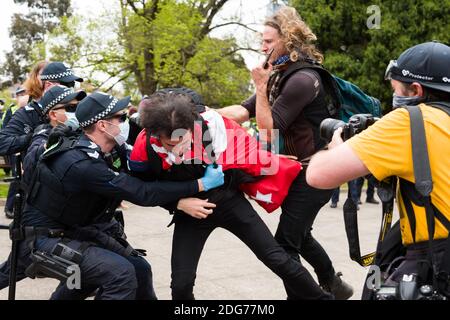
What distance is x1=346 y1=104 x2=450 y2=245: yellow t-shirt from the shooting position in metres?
2.09

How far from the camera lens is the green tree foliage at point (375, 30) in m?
21.0

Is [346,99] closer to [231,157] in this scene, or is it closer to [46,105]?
[231,157]

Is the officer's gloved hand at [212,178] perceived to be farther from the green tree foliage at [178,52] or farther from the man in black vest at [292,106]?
the green tree foliage at [178,52]

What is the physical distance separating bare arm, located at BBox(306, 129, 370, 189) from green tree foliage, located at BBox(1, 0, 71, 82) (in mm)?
49324

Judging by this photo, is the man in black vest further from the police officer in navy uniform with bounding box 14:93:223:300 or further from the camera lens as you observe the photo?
the camera lens

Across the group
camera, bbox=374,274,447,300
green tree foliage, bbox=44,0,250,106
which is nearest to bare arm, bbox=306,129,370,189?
camera, bbox=374,274,447,300

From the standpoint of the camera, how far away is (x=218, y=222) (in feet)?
11.1

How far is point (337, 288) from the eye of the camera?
4.16 meters

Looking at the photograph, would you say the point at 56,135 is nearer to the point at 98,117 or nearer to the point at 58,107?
the point at 98,117

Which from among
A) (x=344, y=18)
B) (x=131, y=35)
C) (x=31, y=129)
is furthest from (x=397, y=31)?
(x=31, y=129)
